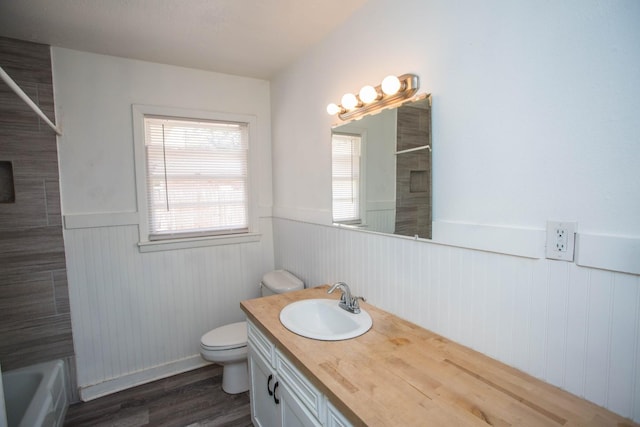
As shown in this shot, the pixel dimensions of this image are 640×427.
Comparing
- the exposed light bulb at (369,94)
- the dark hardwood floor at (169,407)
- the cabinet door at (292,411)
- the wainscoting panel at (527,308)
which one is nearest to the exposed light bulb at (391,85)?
the exposed light bulb at (369,94)

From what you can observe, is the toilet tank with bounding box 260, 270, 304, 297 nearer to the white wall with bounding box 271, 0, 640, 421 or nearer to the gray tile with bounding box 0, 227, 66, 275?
the white wall with bounding box 271, 0, 640, 421

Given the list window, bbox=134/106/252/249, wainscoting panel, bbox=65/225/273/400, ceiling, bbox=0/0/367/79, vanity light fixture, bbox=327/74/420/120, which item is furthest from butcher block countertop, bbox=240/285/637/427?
ceiling, bbox=0/0/367/79

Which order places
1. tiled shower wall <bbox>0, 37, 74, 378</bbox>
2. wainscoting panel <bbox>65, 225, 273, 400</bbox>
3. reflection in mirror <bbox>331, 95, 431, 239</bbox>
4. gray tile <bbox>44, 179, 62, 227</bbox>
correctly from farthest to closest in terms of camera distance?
wainscoting panel <bbox>65, 225, 273, 400</bbox>
gray tile <bbox>44, 179, 62, 227</bbox>
tiled shower wall <bbox>0, 37, 74, 378</bbox>
reflection in mirror <bbox>331, 95, 431, 239</bbox>

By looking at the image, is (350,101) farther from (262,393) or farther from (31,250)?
(31,250)

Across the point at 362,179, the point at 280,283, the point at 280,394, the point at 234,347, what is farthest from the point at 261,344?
the point at 362,179

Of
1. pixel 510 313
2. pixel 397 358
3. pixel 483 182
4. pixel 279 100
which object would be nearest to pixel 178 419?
pixel 397 358

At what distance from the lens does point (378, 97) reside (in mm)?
1537

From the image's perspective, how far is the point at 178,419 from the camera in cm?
203

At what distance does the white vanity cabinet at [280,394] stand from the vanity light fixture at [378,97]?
1269mm

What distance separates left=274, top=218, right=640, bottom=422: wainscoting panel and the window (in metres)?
1.49

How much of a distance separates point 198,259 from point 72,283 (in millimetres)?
838

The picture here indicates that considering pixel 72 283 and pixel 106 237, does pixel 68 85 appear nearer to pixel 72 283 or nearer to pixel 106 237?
pixel 106 237

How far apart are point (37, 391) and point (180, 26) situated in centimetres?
Answer: 225

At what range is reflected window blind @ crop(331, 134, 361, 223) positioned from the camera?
181 cm
